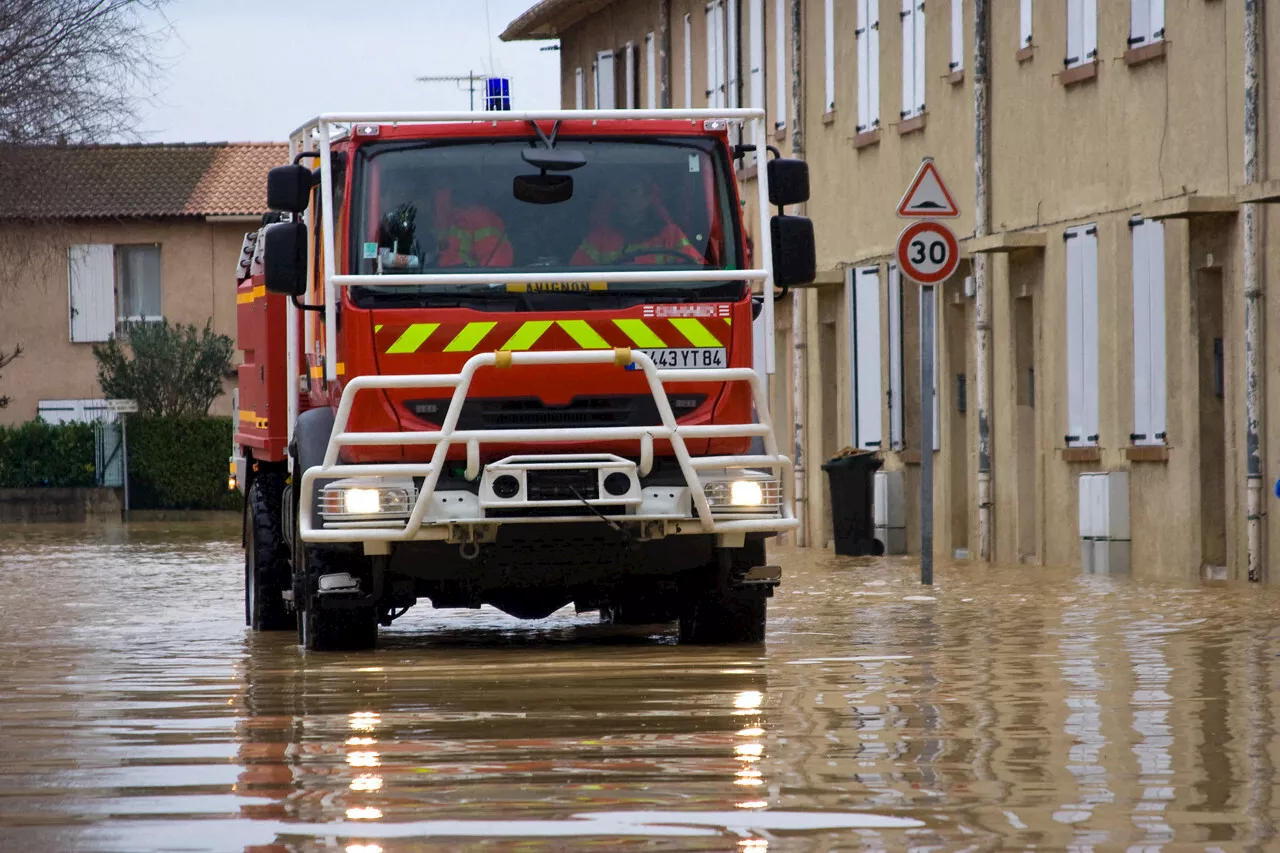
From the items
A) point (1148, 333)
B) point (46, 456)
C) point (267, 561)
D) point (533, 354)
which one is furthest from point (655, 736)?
point (46, 456)

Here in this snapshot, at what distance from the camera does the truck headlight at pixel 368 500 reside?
1293 centimetres

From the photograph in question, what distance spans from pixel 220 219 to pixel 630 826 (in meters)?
48.3

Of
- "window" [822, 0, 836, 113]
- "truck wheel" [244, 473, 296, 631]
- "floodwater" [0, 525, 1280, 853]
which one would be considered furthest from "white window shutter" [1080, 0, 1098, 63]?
"truck wheel" [244, 473, 296, 631]

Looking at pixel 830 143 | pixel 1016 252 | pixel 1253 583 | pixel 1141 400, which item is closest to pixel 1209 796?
pixel 1253 583

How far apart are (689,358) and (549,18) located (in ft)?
94.1

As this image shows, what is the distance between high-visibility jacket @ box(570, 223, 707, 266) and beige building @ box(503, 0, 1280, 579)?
625cm

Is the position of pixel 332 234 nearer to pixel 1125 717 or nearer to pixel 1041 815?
pixel 1125 717

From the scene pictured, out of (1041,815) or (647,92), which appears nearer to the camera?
(1041,815)

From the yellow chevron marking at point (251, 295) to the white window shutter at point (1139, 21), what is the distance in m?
7.83

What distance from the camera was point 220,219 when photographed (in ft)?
178

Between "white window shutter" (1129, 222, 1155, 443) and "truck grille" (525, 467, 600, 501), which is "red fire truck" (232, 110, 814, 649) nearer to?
"truck grille" (525, 467, 600, 501)

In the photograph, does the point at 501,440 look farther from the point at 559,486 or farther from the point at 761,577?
the point at 761,577

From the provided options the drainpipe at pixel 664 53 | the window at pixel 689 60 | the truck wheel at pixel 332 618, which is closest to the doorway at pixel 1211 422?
the truck wheel at pixel 332 618

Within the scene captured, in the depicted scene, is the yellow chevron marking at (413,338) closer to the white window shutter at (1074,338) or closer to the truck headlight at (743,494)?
the truck headlight at (743,494)
